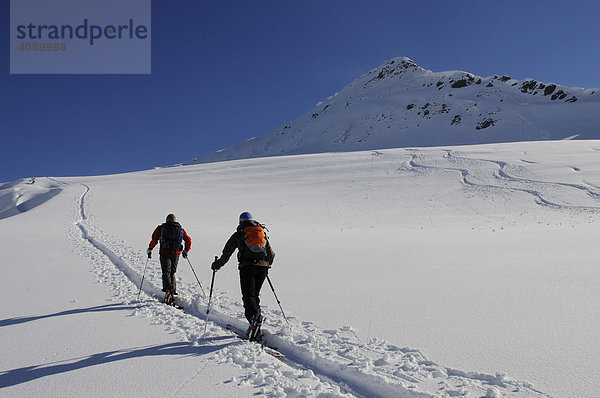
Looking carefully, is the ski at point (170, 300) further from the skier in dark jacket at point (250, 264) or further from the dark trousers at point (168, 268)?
the skier in dark jacket at point (250, 264)

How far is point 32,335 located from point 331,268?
626cm

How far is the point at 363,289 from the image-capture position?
7.43 m

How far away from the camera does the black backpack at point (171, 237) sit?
784 cm

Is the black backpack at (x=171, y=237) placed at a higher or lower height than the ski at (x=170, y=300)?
higher

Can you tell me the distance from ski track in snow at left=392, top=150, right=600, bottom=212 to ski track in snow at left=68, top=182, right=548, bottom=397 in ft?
66.3

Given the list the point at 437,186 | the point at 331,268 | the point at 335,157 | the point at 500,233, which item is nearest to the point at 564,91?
the point at 335,157

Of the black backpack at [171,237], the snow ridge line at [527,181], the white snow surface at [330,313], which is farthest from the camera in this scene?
the snow ridge line at [527,181]

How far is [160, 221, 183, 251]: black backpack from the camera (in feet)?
25.7

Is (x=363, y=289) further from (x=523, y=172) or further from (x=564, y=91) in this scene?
(x=564, y=91)

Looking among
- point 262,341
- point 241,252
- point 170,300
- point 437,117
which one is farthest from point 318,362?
point 437,117

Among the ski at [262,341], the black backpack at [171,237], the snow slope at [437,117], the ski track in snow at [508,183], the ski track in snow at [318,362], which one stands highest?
the snow slope at [437,117]

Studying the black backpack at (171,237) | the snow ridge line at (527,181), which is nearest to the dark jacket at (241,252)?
the black backpack at (171,237)

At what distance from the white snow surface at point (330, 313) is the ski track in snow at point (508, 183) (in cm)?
233

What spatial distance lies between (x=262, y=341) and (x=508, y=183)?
25.3 meters
